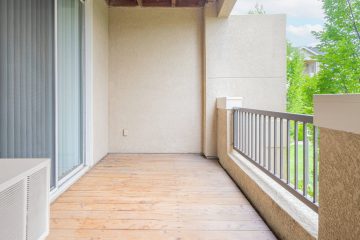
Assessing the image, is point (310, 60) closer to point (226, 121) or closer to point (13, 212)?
point (226, 121)

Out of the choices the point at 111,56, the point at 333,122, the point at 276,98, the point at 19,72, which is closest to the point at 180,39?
the point at 111,56

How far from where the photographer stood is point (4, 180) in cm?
112

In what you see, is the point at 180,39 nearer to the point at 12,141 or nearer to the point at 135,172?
the point at 135,172

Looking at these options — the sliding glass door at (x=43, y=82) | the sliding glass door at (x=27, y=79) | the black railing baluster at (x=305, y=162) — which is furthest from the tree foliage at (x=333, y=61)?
the sliding glass door at (x=27, y=79)

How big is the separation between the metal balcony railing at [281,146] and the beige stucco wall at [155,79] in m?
1.46

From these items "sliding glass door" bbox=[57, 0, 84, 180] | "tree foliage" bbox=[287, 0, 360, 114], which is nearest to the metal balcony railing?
"sliding glass door" bbox=[57, 0, 84, 180]

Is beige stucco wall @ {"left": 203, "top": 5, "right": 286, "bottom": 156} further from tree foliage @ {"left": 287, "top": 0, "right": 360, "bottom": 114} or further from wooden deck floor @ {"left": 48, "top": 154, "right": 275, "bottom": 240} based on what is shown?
tree foliage @ {"left": 287, "top": 0, "right": 360, "bottom": 114}

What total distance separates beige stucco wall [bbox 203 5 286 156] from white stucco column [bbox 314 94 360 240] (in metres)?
3.53

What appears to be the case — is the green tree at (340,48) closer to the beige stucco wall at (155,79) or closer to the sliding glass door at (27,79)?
the beige stucco wall at (155,79)

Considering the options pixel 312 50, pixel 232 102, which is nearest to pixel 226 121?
pixel 232 102

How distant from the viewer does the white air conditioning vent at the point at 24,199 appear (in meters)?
1.11

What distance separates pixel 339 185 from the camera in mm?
1231

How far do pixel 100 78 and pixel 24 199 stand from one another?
11.6 ft

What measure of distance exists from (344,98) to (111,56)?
179 inches
